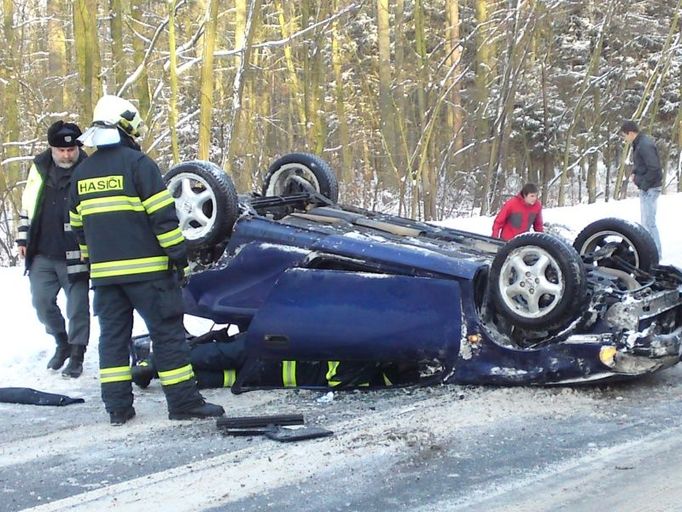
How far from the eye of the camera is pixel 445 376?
15.8 feet

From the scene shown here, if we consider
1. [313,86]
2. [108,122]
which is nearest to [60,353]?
[108,122]

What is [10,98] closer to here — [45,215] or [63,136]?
[45,215]

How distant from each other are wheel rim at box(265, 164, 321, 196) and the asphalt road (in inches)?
81.9

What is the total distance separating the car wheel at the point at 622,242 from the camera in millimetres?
5375

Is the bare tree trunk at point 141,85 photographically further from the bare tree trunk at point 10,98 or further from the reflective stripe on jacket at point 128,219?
the reflective stripe on jacket at point 128,219

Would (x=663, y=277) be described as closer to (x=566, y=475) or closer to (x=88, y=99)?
(x=566, y=475)

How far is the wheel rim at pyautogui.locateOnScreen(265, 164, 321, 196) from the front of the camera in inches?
255

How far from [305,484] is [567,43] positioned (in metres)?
25.3

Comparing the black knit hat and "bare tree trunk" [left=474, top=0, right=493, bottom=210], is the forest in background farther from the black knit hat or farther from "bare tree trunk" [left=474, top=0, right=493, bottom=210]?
the black knit hat

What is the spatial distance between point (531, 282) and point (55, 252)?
10.8 ft

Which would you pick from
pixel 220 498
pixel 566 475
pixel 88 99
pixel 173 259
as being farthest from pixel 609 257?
pixel 88 99

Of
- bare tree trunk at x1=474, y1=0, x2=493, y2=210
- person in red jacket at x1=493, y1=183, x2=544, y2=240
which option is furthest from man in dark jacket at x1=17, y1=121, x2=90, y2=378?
bare tree trunk at x1=474, y1=0, x2=493, y2=210

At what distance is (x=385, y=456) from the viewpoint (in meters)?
3.73

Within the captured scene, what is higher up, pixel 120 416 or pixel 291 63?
pixel 291 63
